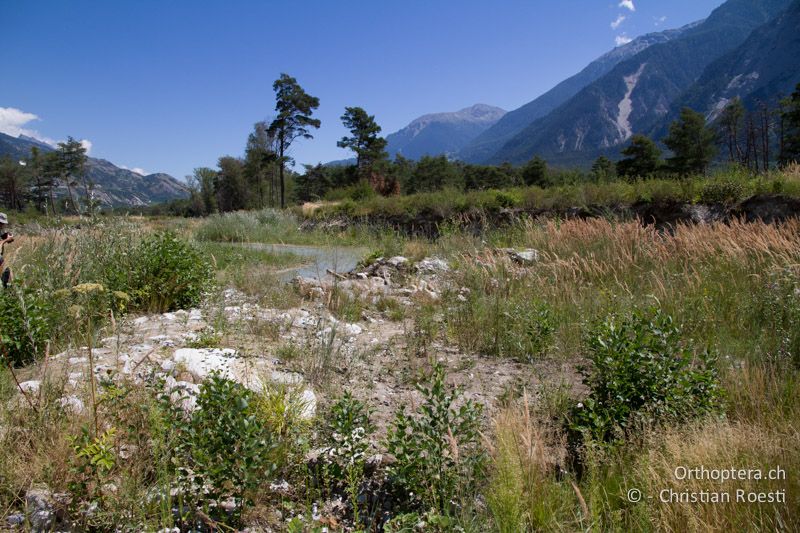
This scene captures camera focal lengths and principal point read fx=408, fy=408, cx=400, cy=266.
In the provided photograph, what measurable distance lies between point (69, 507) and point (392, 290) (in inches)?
189

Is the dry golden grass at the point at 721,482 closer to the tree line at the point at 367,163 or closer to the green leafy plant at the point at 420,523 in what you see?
the green leafy plant at the point at 420,523

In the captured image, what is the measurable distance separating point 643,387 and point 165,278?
4610mm

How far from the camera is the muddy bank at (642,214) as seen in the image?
28.3ft

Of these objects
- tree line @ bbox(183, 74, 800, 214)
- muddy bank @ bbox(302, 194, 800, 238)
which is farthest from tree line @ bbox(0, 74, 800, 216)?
muddy bank @ bbox(302, 194, 800, 238)

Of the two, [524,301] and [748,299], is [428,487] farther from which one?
[748,299]

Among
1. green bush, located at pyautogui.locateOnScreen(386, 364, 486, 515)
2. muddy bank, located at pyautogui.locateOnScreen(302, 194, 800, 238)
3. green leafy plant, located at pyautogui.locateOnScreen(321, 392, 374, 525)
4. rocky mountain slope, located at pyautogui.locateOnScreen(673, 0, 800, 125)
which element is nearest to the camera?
green bush, located at pyautogui.locateOnScreen(386, 364, 486, 515)

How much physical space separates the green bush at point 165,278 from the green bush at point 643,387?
419 centimetres

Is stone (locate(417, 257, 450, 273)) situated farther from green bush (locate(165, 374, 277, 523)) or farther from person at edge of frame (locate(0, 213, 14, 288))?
green bush (locate(165, 374, 277, 523))

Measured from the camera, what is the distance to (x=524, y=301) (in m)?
4.41

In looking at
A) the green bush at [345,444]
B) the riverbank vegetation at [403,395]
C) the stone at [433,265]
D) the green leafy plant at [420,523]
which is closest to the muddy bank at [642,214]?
the stone at [433,265]

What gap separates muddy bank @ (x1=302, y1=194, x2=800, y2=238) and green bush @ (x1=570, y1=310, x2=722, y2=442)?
470 cm

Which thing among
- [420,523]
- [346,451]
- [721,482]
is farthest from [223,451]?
[721,482]

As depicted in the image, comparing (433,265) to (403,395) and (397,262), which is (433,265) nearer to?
(397,262)

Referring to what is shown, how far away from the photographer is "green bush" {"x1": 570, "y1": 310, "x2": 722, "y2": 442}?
6.82ft
